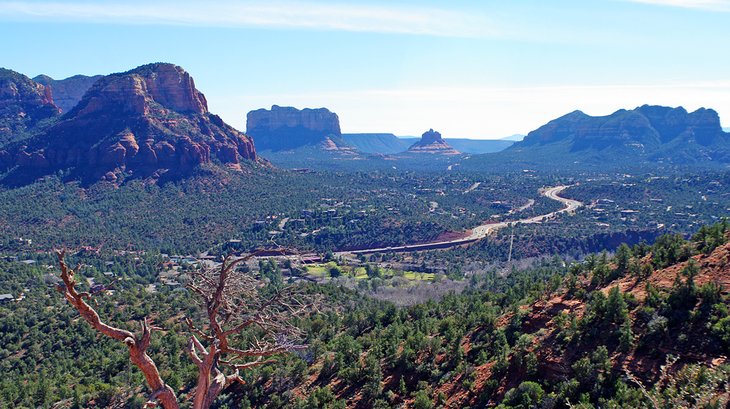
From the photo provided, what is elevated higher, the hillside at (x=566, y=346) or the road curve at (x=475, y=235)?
the hillside at (x=566, y=346)

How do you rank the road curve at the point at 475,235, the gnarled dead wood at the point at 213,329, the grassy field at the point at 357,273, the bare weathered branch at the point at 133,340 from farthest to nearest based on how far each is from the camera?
the road curve at the point at 475,235 → the grassy field at the point at 357,273 → the gnarled dead wood at the point at 213,329 → the bare weathered branch at the point at 133,340

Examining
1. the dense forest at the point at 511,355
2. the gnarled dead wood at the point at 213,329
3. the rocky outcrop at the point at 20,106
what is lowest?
the dense forest at the point at 511,355

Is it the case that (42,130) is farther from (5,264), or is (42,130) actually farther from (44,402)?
(44,402)

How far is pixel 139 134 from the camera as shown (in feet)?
446

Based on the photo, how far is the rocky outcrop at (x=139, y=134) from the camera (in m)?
127

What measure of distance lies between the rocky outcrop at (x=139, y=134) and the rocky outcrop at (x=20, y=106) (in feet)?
57.3

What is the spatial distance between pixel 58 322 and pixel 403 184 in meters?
137

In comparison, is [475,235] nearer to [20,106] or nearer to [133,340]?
[133,340]

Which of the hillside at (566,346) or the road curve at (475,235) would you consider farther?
the road curve at (475,235)

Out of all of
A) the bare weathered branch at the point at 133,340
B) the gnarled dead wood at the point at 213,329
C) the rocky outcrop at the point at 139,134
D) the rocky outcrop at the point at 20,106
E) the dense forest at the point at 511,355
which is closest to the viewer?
the bare weathered branch at the point at 133,340

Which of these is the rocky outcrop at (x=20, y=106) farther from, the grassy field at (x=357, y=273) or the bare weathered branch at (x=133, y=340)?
the bare weathered branch at (x=133, y=340)

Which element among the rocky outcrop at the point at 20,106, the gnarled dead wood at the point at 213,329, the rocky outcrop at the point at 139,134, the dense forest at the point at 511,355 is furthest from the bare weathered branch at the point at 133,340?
the rocky outcrop at the point at 20,106

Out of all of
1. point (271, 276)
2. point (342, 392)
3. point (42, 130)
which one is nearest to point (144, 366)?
point (342, 392)

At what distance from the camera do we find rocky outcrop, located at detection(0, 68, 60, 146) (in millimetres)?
150125
